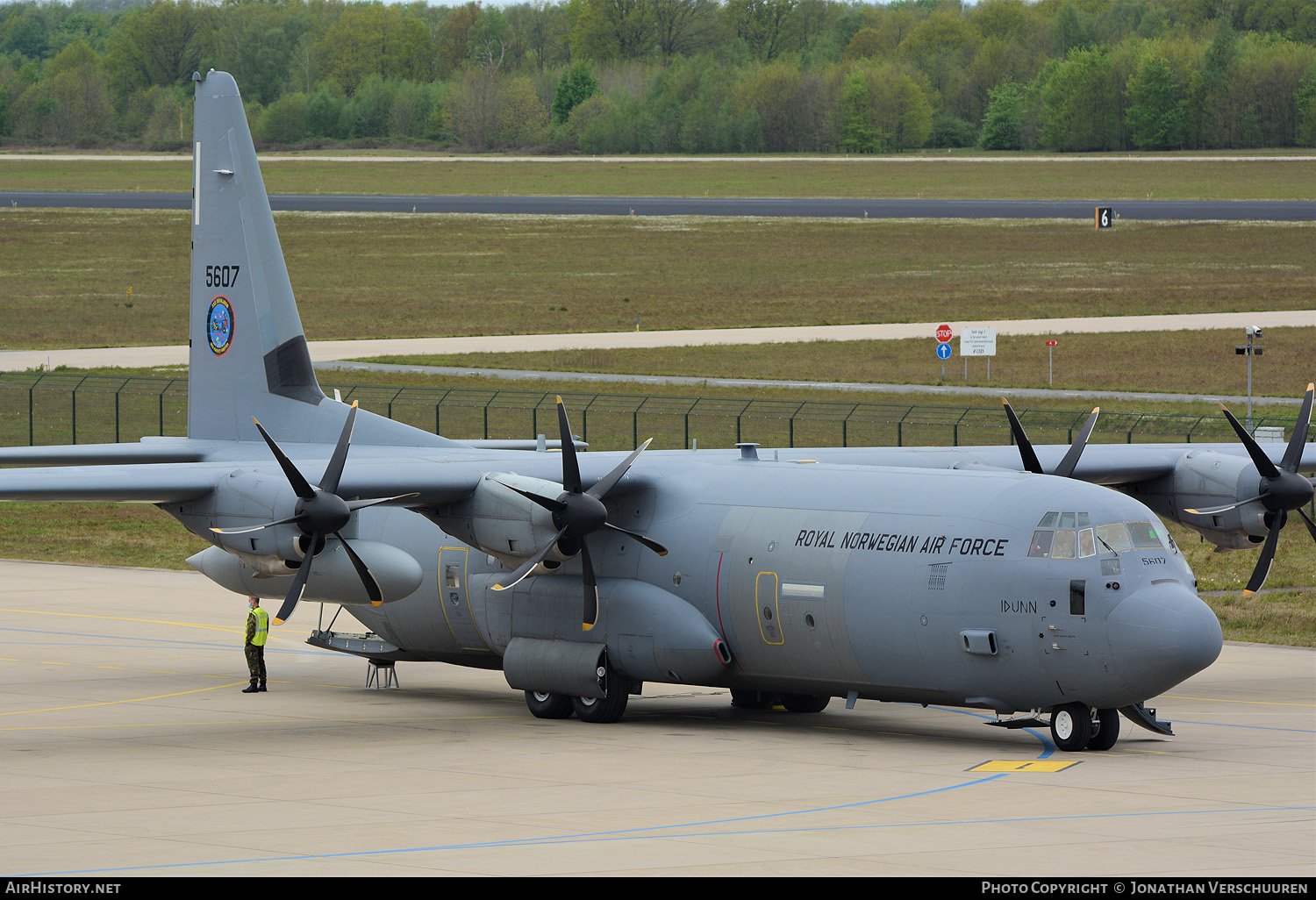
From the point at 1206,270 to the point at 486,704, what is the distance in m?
88.3

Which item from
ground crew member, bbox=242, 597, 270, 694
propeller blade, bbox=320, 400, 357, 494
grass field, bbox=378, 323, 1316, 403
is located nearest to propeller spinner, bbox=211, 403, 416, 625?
propeller blade, bbox=320, 400, 357, 494

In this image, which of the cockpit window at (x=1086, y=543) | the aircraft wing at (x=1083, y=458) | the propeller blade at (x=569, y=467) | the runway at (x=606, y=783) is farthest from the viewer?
the aircraft wing at (x=1083, y=458)

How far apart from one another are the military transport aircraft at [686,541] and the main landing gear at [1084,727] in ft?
0.12

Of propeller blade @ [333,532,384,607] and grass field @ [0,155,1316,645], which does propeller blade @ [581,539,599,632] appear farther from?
grass field @ [0,155,1316,645]

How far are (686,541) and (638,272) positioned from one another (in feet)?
286

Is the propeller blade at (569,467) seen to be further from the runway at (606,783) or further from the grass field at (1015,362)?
the grass field at (1015,362)

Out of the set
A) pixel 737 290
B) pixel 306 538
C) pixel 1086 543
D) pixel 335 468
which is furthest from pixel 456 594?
pixel 737 290

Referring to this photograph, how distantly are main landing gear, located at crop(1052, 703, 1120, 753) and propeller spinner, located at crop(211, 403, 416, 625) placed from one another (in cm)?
964

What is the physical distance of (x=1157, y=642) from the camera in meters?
22.2

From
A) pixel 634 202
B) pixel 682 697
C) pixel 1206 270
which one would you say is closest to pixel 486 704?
pixel 682 697

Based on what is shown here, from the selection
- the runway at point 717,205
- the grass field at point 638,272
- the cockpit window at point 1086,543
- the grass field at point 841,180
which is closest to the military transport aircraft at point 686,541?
the cockpit window at point 1086,543

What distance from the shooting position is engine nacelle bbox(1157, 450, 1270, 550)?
2886cm

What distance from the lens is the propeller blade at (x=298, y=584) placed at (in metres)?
24.1

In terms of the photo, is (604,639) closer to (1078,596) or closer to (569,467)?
(569,467)
